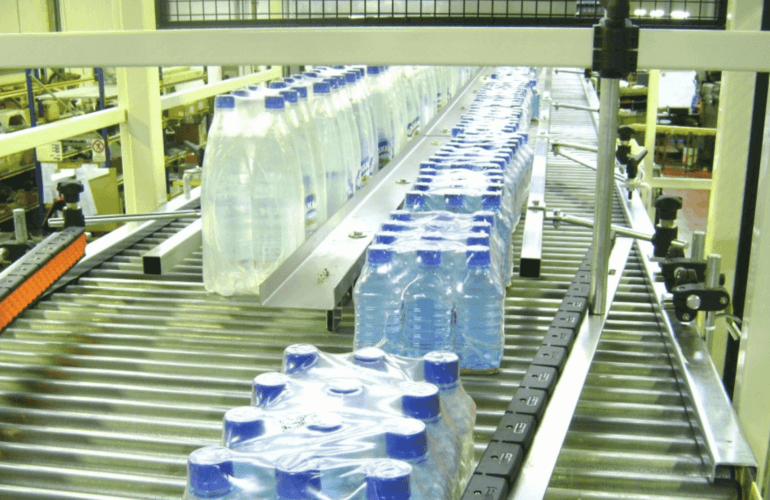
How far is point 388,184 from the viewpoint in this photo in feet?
8.39

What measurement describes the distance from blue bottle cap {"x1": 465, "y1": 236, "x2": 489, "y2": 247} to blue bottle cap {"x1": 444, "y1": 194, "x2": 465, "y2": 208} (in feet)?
1.09

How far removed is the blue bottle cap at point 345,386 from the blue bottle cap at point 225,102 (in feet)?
2.65

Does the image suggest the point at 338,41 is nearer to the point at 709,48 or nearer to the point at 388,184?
the point at 709,48

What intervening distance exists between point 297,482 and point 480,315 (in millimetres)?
784

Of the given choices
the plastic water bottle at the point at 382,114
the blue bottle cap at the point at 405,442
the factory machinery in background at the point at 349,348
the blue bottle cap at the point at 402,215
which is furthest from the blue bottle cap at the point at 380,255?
the plastic water bottle at the point at 382,114

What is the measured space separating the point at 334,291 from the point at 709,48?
Result: 804 millimetres

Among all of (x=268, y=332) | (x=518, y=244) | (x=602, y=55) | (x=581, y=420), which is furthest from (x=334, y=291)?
(x=518, y=244)

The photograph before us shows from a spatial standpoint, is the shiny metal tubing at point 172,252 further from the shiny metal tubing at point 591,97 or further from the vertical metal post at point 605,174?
the shiny metal tubing at point 591,97

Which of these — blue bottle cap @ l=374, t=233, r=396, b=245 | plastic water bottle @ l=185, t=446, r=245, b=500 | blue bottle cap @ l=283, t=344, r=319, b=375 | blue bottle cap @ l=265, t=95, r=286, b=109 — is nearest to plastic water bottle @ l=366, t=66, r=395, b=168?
blue bottle cap @ l=265, t=95, r=286, b=109

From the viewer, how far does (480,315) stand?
5.48 ft

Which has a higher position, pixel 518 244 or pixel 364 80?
pixel 364 80

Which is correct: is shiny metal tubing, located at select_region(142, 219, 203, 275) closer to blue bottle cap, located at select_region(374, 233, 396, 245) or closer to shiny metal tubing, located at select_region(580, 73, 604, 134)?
blue bottle cap, located at select_region(374, 233, 396, 245)

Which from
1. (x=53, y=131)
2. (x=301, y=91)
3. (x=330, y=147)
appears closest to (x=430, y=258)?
(x=301, y=91)

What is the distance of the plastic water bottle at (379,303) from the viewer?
1.64m
